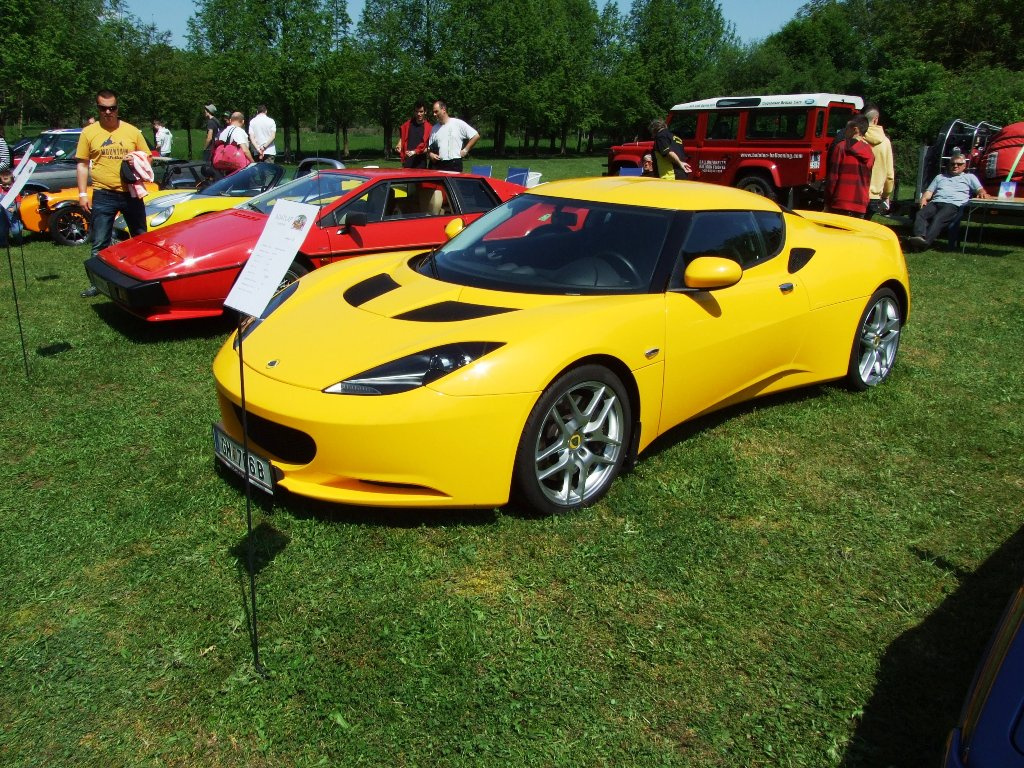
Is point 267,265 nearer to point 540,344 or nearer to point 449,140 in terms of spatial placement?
point 540,344

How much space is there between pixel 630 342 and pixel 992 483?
2.02m

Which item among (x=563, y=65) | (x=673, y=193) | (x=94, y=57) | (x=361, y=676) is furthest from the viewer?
(x=563, y=65)

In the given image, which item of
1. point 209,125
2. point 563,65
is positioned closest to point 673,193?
point 209,125

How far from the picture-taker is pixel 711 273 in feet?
11.7

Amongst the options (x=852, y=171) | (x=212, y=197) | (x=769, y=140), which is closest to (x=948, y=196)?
(x=852, y=171)

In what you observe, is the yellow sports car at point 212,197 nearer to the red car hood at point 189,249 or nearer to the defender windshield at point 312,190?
the defender windshield at point 312,190

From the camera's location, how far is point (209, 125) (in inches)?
556

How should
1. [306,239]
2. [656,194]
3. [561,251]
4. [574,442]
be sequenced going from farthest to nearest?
[306,239]
[656,194]
[561,251]
[574,442]

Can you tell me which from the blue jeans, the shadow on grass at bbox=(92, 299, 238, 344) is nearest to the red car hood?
the shadow on grass at bbox=(92, 299, 238, 344)

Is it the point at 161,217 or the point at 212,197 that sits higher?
the point at 212,197

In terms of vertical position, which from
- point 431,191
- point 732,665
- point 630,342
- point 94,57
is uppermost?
point 94,57

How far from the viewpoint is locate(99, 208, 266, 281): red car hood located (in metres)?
5.80

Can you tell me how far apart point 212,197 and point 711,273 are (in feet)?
20.4

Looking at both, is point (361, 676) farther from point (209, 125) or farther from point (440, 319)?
point (209, 125)
